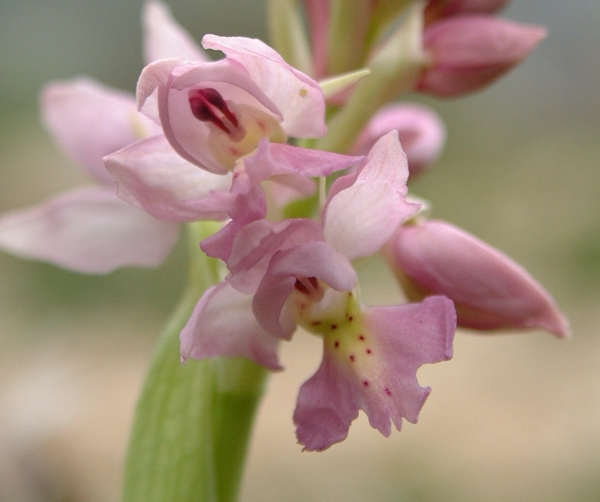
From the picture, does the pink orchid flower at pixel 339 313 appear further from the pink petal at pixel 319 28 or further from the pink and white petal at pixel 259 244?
the pink petal at pixel 319 28

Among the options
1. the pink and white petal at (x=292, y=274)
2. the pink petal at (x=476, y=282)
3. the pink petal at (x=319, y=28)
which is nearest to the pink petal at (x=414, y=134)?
the pink petal at (x=319, y=28)

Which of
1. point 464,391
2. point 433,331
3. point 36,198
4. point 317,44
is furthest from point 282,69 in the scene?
point 36,198

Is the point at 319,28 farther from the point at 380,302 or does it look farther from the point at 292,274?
the point at 380,302

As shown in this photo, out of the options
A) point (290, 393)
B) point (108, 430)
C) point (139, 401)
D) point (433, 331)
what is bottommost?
point (290, 393)

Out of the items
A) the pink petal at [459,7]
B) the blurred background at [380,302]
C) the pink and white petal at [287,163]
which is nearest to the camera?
the pink and white petal at [287,163]

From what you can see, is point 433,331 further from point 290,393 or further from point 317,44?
point 290,393

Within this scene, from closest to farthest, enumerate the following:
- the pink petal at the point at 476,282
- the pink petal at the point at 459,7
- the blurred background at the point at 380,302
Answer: the pink petal at the point at 476,282, the pink petal at the point at 459,7, the blurred background at the point at 380,302
